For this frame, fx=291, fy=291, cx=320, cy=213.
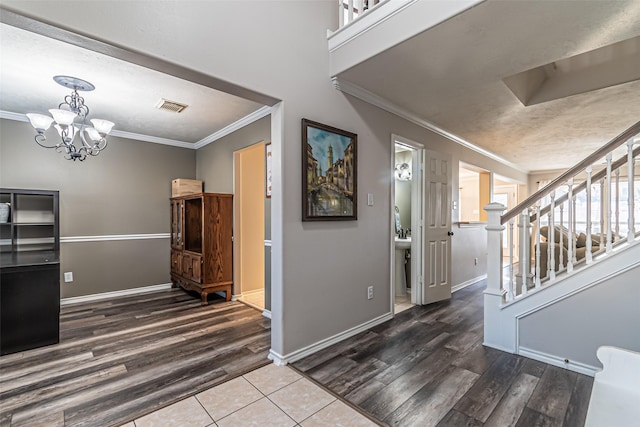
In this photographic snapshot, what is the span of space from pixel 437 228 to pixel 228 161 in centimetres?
300

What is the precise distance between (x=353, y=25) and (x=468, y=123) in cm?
215

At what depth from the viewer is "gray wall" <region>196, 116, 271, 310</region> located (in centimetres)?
342

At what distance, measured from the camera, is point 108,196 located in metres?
4.13

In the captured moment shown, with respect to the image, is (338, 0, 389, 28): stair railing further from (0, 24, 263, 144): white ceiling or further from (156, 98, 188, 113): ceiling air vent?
(156, 98, 188, 113): ceiling air vent

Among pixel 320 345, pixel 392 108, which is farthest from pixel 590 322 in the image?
pixel 392 108

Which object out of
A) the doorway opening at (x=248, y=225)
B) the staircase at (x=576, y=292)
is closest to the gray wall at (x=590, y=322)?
the staircase at (x=576, y=292)

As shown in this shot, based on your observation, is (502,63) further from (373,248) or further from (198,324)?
(198,324)

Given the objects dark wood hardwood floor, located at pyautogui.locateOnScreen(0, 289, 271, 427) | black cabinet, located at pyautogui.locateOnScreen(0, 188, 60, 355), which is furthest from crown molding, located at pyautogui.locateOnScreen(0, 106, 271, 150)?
dark wood hardwood floor, located at pyautogui.locateOnScreen(0, 289, 271, 427)

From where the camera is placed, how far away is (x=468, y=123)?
12.2ft

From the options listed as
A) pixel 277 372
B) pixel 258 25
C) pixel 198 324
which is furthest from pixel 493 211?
pixel 198 324

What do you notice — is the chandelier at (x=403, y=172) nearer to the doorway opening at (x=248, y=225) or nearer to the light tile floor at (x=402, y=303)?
the light tile floor at (x=402, y=303)

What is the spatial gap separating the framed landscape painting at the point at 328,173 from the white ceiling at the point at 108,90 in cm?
116

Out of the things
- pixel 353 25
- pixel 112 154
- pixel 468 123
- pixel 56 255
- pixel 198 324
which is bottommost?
pixel 198 324

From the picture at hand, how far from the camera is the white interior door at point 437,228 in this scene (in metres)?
3.70
